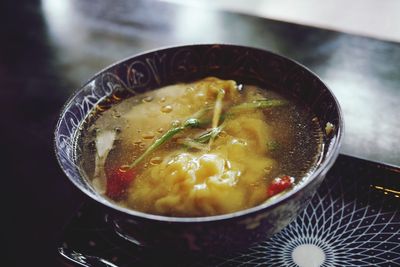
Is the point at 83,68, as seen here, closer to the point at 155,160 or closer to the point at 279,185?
the point at 155,160

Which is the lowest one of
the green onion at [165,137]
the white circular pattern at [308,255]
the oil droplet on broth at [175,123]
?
the white circular pattern at [308,255]

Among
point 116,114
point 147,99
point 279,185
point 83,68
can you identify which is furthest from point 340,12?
point 279,185

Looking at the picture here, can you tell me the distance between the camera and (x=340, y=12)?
9.80 ft

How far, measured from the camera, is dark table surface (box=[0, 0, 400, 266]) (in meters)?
1.48

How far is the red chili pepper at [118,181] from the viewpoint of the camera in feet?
3.98

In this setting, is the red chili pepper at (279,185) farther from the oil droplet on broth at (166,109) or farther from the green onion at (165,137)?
Answer: the oil droplet on broth at (166,109)

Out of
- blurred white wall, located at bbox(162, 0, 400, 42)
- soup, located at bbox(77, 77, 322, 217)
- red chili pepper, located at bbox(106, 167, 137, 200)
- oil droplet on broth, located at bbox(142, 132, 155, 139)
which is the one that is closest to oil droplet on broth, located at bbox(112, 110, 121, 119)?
soup, located at bbox(77, 77, 322, 217)

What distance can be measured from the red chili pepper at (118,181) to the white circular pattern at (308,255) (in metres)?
0.46

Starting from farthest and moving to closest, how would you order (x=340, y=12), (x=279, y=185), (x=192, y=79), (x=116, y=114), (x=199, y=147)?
(x=340, y=12) → (x=192, y=79) → (x=116, y=114) → (x=199, y=147) → (x=279, y=185)

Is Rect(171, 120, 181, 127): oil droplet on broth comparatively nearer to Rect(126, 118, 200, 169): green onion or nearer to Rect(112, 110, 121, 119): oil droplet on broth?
Rect(126, 118, 200, 169): green onion

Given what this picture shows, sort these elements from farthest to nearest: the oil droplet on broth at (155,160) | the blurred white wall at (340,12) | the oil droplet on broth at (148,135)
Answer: the blurred white wall at (340,12) < the oil droplet on broth at (148,135) < the oil droplet on broth at (155,160)

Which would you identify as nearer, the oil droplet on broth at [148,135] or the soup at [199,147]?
the soup at [199,147]

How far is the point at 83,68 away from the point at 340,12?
170 cm

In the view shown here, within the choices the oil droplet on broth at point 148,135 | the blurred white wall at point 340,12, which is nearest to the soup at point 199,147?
the oil droplet on broth at point 148,135
